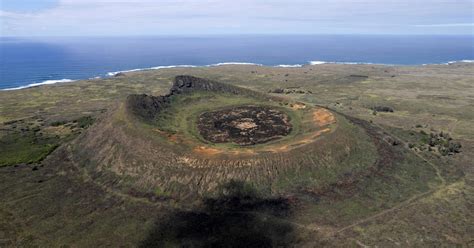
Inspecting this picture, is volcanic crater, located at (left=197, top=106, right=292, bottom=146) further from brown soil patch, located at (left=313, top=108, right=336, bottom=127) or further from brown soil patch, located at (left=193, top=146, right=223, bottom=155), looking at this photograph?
brown soil patch, located at (left=193, top=146, right=223, bottom=155)

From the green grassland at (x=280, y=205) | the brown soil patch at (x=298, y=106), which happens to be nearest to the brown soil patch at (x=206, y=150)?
the green grassland at (x=280, y=205)

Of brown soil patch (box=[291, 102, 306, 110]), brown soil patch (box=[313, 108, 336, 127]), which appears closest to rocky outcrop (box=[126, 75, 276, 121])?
brown soil patch (box=[291, 102, 306, 110])

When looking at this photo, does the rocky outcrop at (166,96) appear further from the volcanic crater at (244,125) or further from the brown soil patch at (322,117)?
the brown soil patch at (322,117)

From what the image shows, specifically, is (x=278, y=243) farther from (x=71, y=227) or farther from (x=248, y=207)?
(x=71, y=227)

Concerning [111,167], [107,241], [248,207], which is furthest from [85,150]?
[248,207]

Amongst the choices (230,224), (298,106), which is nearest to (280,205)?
(230,224)
